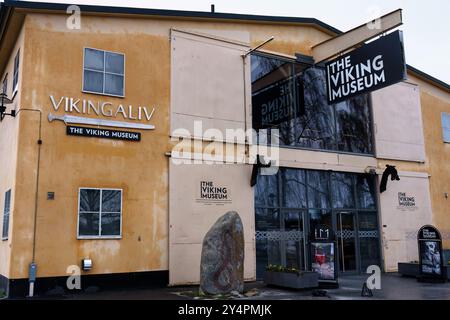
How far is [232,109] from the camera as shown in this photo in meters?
15.6

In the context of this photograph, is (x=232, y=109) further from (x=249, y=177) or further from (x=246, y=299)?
(x=246, y=299)

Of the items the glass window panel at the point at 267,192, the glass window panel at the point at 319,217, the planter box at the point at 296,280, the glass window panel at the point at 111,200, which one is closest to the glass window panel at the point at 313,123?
the glass window panel at the point at 267,192

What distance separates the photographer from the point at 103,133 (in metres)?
13.1

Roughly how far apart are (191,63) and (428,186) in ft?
39.5

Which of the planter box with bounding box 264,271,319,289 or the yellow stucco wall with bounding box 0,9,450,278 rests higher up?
the yellow stucco wall with bounding box 0,9,450,278

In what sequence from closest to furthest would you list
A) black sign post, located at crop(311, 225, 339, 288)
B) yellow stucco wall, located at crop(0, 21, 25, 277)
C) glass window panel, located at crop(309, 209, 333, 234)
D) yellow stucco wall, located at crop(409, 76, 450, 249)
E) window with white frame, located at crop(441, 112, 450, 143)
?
1. yellow stucco wall, located at crop(0, 21, 25, 277)
2. black sign post, located at crop(311, 225, 339, 288)
3. glass window panel, located at crop(309, 209, 333, 234)
4. yellow stucco wall, located at crop(409, 76, 450, 249)
5. window with white frame, located at crop(441, 112, 450, 143)

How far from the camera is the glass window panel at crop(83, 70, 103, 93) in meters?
13.2

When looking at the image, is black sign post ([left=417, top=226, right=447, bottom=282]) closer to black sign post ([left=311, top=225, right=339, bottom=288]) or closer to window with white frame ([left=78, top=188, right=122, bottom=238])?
black sign post ([left=311, top=225, right=339, bottom=288])

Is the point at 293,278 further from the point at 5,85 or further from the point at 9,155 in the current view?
the point at 5,85

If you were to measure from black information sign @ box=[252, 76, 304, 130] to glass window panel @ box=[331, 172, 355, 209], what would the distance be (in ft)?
10.6

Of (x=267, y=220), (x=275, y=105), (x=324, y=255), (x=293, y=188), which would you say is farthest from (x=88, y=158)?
(x=293, y=188)

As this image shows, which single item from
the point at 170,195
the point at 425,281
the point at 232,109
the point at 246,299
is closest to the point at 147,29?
the point at 232,109

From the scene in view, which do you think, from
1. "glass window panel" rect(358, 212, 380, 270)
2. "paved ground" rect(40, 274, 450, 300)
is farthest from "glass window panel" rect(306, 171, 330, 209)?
"paved ground" rect(40, 274, 450, 300)

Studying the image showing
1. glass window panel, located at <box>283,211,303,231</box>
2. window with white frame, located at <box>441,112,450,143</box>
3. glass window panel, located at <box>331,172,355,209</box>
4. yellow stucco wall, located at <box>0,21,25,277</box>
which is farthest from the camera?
window with white frame, located at <box>441,112,450,143</box>
